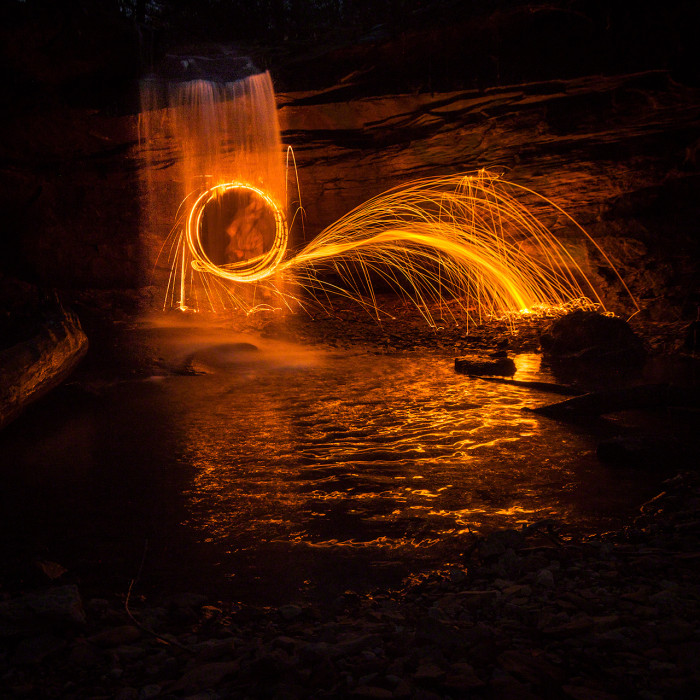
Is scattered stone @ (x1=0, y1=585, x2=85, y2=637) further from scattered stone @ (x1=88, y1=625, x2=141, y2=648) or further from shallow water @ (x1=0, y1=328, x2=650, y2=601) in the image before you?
shallow water @ (x1=0, y1=328, x2=650, y2=601)

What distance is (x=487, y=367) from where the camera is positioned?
30.5 feet

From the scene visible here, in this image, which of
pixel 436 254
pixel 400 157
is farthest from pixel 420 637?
pixel 436 254

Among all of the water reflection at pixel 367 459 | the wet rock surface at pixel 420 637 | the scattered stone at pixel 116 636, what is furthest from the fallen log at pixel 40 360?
the scattered stone at pixel 116 636

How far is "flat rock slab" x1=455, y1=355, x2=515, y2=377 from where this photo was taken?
923cm

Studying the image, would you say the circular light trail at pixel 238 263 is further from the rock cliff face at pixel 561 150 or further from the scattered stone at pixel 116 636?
the scattered stone at pixel 116 636

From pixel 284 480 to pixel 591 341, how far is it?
6.96 m

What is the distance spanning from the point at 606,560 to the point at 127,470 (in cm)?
406

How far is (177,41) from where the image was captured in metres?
13.9

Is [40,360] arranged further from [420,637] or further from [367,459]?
[420,637]

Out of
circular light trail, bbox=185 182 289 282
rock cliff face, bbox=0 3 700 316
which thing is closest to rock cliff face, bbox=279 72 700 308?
rock cliff face, bbox=0 3 700 316

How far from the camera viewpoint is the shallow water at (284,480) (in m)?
3.88

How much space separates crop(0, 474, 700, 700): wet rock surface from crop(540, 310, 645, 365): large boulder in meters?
6.71

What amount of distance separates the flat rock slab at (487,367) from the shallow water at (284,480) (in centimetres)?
53

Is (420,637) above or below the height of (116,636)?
above
